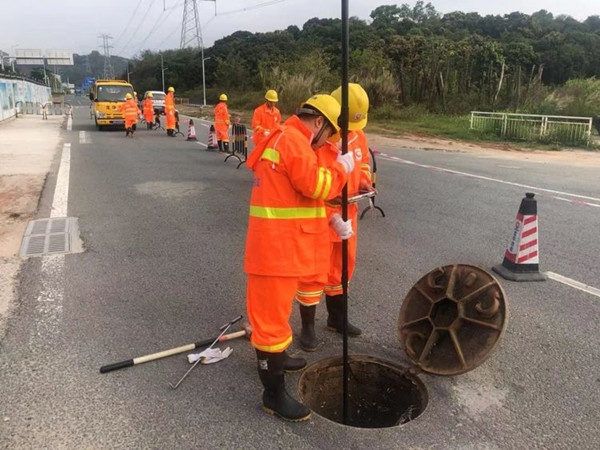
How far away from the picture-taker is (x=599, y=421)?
2.95 meters

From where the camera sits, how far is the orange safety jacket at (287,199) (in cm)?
267

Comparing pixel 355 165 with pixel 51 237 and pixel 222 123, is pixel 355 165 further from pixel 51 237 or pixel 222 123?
pixel 222 123

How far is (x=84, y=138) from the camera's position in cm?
1948

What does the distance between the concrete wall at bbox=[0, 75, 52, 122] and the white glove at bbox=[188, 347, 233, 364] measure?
2895 centimetres

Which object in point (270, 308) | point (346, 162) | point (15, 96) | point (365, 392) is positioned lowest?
point (365, 392)

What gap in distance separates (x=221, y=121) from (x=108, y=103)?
9.90m

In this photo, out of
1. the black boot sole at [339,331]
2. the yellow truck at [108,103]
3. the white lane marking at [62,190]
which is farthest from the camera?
the yellow truck at [108,103]

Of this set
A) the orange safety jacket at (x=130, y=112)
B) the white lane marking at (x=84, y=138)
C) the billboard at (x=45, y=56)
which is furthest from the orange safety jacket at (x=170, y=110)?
the billboard at (x=45, y=56)

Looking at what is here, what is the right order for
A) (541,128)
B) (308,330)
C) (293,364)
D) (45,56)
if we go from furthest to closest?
(45,56) < (541,128) < (308,330) < (293,364)

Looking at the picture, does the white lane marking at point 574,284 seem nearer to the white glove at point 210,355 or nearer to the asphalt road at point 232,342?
the asphalt road at point 232,342

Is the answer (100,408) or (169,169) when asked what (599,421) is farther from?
(169,169)

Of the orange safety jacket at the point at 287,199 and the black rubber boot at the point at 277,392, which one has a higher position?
the orange safety jacket at the point at 287,199

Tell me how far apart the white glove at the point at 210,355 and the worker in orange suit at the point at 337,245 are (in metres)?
0.56

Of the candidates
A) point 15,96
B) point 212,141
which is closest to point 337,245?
point 212,141
